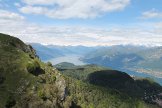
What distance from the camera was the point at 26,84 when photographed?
158 m

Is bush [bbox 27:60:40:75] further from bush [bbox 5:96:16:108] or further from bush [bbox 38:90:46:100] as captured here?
bush [bbox 5:96:16:108]

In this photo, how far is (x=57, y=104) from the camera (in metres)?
161

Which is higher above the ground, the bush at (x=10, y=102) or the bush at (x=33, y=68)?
the bush at (x=33, y=68)

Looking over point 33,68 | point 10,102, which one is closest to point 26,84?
point 33,68

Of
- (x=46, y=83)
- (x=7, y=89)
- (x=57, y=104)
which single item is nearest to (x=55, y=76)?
Result: (x=46, y=83)

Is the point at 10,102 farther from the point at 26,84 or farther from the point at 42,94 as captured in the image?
the point at 42,94

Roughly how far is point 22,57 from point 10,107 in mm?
54260

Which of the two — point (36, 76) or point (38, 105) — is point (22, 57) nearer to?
point (36, 76)

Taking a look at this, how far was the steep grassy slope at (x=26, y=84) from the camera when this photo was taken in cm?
14562

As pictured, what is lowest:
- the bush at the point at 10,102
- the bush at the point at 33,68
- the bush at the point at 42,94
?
the bush at the point at 10,102

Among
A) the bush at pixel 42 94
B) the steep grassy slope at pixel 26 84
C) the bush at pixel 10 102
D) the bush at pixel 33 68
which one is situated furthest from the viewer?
the bush at pixel 33 68

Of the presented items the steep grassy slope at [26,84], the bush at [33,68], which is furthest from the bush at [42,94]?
the bush at [33,68]

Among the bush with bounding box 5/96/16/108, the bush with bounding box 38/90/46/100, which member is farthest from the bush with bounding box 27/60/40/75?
the bush with bounding box 5/96/16/108

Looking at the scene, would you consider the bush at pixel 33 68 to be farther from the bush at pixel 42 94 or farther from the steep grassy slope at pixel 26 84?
the bush at pixel 42 94
